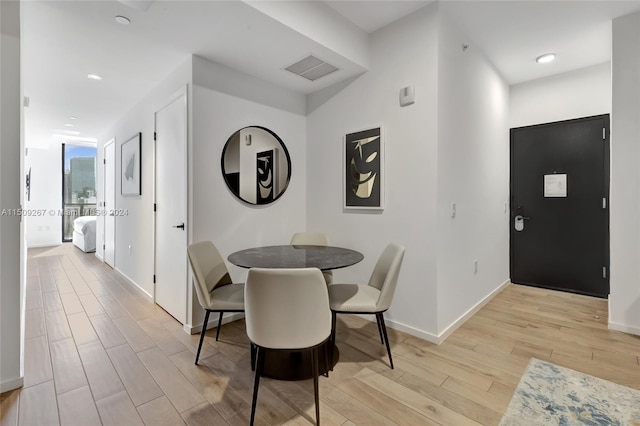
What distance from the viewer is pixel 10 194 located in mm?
1774

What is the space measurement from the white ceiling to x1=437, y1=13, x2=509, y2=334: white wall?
A: 0.31 meters

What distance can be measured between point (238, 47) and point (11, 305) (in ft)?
7.99

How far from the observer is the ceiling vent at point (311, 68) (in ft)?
8.77

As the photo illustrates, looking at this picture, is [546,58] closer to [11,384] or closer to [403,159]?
[403,159]

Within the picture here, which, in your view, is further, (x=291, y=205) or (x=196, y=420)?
(x=291, y=205)

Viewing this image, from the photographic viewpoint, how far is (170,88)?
297 cm

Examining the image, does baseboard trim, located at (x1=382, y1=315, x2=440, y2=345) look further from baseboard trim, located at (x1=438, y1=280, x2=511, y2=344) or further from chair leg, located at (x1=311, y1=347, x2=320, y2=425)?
chair leg, located at (x1=311, y1=347, x2=320, y2=425)

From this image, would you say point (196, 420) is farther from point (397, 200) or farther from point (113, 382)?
point (397, 200)

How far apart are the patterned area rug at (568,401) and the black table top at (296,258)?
1252 mm

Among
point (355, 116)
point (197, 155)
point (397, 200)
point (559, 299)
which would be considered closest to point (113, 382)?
point (197, 155)

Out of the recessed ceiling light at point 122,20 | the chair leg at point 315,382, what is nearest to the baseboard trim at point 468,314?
the chair leg at point 315,382

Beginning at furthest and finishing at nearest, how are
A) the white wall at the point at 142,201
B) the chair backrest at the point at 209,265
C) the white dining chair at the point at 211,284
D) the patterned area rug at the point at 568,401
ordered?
the white wall at the point at 142,201
the chair backrest at the point at 209,265
the white dining chair at the point at 211,284
the patterned area rug at the point at 568,401

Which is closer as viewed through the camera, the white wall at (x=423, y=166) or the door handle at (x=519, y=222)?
the white wall at (x=423, y=166)

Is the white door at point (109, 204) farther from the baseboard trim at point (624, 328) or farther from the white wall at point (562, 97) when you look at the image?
the baseboard trim at point (624, 328)
